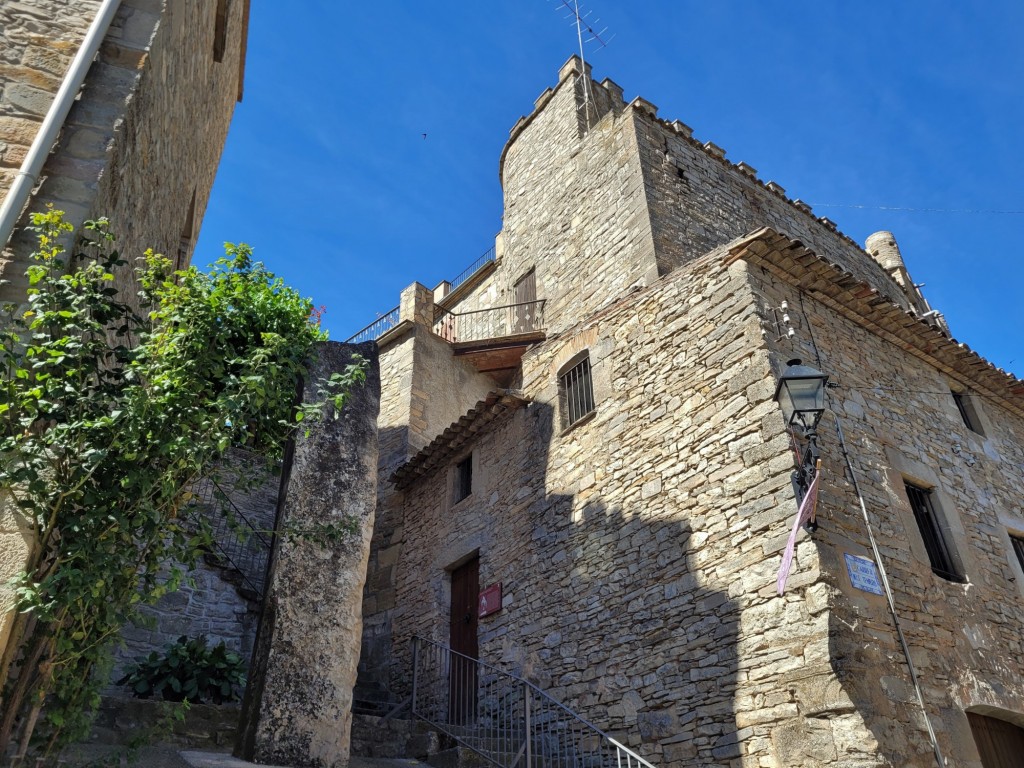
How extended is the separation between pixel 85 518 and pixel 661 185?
10937 mm

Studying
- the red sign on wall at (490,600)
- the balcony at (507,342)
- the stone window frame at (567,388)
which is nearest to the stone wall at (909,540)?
the stone window frame at (567,388)

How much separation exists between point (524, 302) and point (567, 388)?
4.32 meters

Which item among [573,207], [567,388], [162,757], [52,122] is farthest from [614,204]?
[162,757]

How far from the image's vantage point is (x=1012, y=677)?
7.37m

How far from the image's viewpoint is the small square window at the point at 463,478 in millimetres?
11250

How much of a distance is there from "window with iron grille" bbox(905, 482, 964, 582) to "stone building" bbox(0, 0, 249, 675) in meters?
7.44

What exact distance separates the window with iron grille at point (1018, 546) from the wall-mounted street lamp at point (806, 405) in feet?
12.5

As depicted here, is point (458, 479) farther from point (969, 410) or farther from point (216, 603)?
point (969, 410)

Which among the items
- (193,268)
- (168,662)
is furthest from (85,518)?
(168,662)

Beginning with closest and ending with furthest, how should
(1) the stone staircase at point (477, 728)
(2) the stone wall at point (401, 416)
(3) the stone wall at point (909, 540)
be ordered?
(3) the stone wall at point (909, 540) → (1) the stone staircase at point (477, 728) → (2) the stone wall at point (401, 416)

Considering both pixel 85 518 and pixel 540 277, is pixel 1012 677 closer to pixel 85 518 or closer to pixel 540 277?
pixel 85 518

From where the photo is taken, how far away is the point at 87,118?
4.58 meters

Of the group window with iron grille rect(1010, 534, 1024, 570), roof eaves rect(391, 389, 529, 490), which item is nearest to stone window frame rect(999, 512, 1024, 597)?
window with iron grille rect(1010, 534, 1024, 570)

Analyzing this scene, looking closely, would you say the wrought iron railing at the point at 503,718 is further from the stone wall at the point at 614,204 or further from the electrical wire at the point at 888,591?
the stone wall at the point at 614,204
